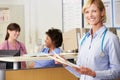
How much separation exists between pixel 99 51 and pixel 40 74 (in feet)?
2.58

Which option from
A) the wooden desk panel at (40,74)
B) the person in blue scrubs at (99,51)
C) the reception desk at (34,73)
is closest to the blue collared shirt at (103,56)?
the person in blue scrubs at (99,51)

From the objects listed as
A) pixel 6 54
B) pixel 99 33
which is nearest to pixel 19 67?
pixel 6 54

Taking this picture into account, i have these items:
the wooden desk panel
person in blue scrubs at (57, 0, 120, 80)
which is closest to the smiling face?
person in blue scrubs at (57, 0, 120, 80)

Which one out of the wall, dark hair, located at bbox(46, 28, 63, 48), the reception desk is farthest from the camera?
the wall

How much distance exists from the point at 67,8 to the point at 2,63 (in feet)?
7.25

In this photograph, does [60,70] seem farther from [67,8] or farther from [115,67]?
[67,8]

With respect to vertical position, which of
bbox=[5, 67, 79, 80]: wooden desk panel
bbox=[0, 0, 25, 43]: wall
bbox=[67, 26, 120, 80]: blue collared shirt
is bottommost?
bbox=[5, 67, 79, 80]: wooden desk panel

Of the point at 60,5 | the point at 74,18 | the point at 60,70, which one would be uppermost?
the point at 60,5

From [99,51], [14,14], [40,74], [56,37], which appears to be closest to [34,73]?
[40,74]

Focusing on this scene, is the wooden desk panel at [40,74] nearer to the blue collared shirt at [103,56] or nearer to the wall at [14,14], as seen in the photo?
the blue collared shirt at [103,56]

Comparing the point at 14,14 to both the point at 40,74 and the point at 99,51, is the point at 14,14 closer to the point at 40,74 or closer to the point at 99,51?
the point at 40,74

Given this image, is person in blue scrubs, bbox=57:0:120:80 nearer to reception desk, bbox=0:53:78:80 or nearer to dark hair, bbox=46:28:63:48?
reception desk, bbox=0:53:78:80

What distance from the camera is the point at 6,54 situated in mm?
2178

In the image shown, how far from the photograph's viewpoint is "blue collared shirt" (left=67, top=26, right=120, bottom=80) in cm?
139
